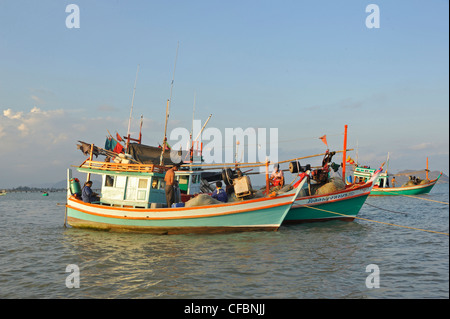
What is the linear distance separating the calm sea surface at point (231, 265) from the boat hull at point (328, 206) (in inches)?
110

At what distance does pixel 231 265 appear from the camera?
32.8 feet

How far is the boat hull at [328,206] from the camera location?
18844mm

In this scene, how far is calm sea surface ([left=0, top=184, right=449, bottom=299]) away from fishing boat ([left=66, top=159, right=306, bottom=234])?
0.59 metres

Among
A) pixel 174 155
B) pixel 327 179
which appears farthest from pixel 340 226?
pixel 174 155

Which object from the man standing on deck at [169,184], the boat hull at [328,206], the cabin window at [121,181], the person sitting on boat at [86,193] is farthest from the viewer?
the boat hull at [328,206]

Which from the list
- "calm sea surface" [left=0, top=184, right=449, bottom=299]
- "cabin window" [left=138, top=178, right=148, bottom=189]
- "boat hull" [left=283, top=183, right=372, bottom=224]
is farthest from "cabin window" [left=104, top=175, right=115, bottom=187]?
"boat hull" [left=283, top=183, right=372, bottom=224]

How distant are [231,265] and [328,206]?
426 inches

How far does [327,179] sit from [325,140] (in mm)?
2401

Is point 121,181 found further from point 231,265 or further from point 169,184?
point 231,265

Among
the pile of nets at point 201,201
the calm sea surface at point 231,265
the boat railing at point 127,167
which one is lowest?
the calm sea surface at point 231,265

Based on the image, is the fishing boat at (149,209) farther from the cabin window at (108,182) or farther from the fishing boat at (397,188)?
the fishing boat at (397,188)

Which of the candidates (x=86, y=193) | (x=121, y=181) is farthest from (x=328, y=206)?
(x=86, y=193)

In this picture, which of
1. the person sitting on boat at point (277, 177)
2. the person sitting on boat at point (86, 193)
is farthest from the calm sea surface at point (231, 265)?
the person sitting on boat at point (277, 177)
